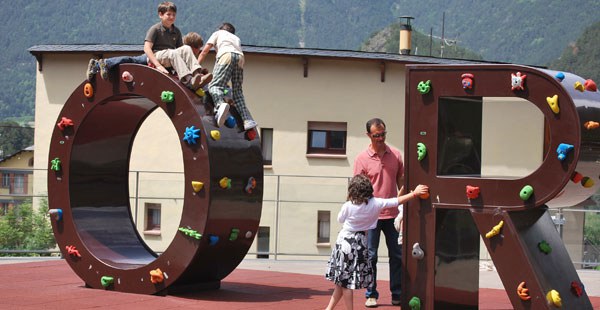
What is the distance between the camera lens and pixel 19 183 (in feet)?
60.3

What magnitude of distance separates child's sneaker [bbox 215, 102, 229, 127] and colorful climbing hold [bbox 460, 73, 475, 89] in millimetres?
2688

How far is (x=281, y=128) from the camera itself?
3212 cm

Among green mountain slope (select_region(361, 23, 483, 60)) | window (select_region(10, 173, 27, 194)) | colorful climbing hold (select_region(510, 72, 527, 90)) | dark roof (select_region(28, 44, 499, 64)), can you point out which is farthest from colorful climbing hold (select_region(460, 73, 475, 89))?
green mountain slope (select_region(361, 23, 483, 60))

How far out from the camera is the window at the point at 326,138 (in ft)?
106

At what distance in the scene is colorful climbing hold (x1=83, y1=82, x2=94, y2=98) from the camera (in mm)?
12180

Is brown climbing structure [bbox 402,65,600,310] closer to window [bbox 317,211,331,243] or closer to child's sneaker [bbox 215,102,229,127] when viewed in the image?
child's sneaker [bbox 215,102,229,127]

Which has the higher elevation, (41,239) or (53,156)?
(53,156)

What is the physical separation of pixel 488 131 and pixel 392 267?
859 inches

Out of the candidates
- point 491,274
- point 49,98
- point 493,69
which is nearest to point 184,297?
point 493,69

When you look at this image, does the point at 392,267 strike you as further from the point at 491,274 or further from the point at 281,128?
the point at 281,128

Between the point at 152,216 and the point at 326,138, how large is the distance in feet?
43.6

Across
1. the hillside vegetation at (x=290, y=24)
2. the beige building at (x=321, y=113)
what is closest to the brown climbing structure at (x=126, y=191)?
the beige building at (x=321, y=113)

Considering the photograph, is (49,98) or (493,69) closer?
(493,69)

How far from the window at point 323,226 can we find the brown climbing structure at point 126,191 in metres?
5.39
